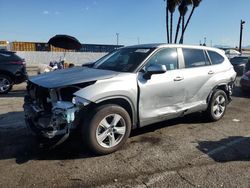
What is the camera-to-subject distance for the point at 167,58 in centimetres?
567

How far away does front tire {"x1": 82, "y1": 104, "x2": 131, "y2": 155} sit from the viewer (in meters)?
4.45

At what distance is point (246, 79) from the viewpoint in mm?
11172

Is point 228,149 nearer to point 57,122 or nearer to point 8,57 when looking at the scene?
point 57,122

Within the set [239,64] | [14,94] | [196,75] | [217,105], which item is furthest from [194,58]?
[239,64]

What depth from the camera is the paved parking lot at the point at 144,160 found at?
3.86 metres

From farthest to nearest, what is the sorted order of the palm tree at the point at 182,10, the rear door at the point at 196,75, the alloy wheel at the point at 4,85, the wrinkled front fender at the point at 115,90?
the palm tree at the point at 182,10, the alloy wheel at the point at 4,85, the rear door at the point at 196,75, the wrinkled front fender at the point at 115,90

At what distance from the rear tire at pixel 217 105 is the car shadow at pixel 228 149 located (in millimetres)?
1010

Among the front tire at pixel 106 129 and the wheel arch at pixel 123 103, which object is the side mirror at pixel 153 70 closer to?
the wheel arch at pixel 123 103

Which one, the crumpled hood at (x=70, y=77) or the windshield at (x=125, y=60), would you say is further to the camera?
the windshield at (x=125, y=60)

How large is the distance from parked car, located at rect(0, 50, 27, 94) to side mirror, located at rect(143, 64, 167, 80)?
7.11m

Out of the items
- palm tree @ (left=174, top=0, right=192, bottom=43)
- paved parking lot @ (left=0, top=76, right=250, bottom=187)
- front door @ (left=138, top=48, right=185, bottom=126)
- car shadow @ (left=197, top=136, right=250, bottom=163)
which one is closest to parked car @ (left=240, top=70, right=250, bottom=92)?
paved parking lot @ (left=0, top=76, right=250, bottom=187)

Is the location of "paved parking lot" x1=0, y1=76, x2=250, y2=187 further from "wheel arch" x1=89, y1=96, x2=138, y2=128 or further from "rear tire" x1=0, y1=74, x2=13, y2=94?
"rear tire" x1=0, y1=74, x2=13, y2=94

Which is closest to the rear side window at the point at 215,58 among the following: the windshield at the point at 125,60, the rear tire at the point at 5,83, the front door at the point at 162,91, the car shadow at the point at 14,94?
the front door at the point at 162,91

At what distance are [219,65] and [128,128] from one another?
3.00 metres
